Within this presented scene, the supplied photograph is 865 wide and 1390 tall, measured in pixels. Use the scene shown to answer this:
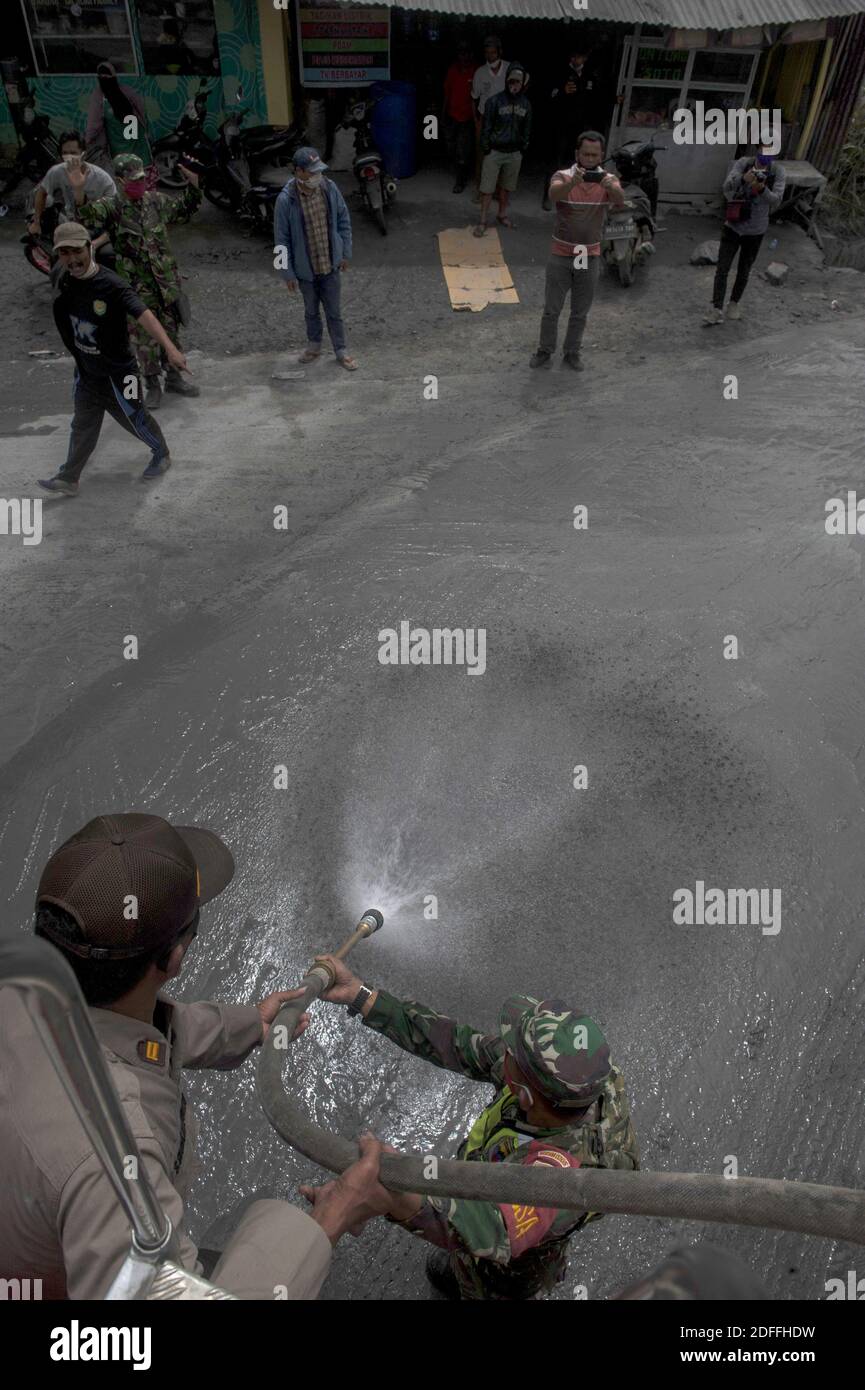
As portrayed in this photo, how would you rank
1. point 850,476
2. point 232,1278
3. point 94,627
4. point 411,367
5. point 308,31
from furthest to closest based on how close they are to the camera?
point 308,31, point 411,367, point 850,476, point 94,627, point 232,1278

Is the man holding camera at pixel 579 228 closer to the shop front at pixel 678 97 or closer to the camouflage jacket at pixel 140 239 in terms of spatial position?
the camouflage jacket at pixel 140 239

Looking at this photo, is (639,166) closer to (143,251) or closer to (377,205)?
(377,205)

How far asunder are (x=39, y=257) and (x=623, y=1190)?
9129 millimetres

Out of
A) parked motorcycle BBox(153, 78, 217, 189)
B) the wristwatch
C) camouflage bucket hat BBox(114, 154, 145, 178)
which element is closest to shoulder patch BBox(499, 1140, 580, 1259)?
the wristwatch

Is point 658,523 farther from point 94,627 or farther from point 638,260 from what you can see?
point 638,260

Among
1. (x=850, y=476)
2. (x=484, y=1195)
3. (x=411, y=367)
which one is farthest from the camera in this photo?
(x=411, y=367)

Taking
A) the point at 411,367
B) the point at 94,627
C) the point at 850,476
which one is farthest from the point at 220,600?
the point at 850,476

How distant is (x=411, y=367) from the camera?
25.0 feet

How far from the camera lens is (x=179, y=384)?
23.0ft

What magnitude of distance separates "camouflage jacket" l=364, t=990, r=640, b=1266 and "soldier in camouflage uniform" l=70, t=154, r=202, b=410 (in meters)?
5.63

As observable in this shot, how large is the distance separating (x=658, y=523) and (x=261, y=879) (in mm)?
3648

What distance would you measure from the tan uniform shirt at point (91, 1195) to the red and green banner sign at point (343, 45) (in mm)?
11668

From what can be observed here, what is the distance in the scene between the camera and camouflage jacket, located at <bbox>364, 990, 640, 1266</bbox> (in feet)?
6.89

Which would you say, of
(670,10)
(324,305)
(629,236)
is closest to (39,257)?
(324,305)
